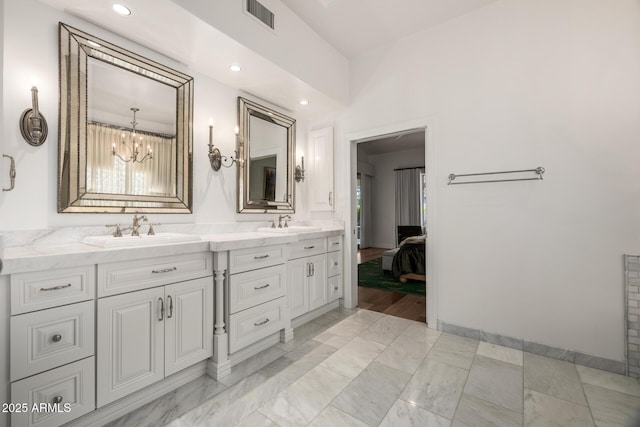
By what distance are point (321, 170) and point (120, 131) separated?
2064 mm

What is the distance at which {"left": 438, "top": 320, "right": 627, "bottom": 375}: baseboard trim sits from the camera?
202 centimetres

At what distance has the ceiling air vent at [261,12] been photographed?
213 centimetres

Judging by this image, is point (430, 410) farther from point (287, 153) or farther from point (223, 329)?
point (287, 153)

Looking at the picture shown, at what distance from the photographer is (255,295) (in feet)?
7.22

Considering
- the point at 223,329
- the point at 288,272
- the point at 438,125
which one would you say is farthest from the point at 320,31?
the point at 223,329

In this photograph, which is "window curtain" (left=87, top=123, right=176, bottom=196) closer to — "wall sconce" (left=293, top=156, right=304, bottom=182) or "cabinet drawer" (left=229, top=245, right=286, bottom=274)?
"cabinet drawer" (left=229, top=245, right=286, bottom=274)

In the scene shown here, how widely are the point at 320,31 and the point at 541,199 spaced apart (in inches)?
98.8

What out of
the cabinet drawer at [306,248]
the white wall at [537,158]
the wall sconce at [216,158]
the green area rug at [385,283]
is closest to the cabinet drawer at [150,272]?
the cabinet drawer at [306,248]

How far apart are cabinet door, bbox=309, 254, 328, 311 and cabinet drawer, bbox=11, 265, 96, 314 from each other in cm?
181

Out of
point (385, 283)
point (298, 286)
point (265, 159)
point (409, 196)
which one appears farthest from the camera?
point (409, 196)

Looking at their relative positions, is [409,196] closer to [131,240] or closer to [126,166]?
[126,166]

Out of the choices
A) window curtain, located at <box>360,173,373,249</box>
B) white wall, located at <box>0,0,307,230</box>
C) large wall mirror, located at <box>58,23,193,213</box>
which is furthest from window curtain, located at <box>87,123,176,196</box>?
window curtain, located at <box>360,173,373,249</box>

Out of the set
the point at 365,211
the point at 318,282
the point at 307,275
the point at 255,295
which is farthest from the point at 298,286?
the point at 365,211

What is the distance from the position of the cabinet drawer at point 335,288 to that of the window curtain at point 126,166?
1845 mm
